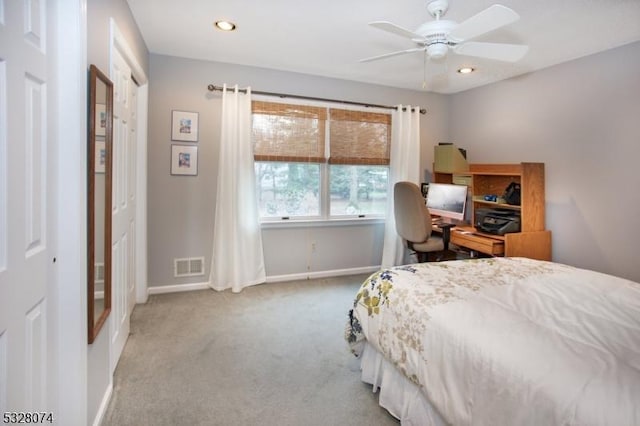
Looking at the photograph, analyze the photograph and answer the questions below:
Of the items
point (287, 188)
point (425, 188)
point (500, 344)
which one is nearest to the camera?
point (500, 344)

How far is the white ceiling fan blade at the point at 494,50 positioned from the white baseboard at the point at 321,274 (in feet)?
9.03

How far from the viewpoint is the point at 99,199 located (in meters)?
1.67

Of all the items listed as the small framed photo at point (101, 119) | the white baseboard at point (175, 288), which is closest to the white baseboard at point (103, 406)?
the small framed photo at point (101, 119)

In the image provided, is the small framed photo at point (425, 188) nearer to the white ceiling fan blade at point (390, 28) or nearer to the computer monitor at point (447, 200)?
the computer monitor at point (447, 200)

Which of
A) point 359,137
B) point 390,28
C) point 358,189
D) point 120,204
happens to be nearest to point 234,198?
point 120,204

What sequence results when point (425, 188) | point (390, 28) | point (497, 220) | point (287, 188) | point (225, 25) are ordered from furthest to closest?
point (425, 188)
point (287, 188)
point (497, 220)
point (225, 25)
point (390, 28)

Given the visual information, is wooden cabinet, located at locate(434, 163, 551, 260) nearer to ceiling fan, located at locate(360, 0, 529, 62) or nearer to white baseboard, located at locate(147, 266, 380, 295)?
white baseboard, located at locate(147, 266, 380, 295)

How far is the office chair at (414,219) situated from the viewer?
3.54m

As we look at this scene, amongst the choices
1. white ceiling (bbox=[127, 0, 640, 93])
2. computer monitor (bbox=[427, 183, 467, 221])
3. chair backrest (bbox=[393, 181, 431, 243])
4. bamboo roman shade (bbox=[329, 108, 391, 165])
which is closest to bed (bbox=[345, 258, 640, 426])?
chair backrest (bbox=[393, 181, 431, 243])

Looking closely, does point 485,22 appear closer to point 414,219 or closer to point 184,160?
point 414,219

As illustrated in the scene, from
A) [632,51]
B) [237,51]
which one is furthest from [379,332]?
[632,51]

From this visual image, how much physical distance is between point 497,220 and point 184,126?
327 cm

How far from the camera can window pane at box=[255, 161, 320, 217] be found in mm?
3852

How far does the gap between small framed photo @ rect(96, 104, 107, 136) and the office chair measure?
270 centimetres
